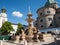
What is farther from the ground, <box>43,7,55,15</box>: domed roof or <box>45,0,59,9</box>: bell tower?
<box>45,0,59,9</box>: bell tower

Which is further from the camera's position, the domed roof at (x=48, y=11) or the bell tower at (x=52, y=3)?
the bell tower at (x=52, y=3)

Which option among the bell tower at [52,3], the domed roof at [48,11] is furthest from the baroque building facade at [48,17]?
the bell tower at [52,3]

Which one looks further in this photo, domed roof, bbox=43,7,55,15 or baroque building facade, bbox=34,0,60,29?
domed roof, bbox=43,7,55,15

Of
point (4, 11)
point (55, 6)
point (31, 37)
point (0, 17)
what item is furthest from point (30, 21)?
point (4, 11)

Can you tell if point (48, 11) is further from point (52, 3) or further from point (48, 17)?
point (52, 3)

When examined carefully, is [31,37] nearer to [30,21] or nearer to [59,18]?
[30,21]

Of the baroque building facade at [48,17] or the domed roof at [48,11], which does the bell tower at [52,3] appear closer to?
the baroque building facade at [48,17]

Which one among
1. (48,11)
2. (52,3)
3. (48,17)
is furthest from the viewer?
(52,3)

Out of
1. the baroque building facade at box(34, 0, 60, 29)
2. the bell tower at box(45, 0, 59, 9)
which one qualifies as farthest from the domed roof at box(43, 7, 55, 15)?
the bell tower at box(45, 0, 59, 9)

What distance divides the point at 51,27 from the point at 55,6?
9.74 m

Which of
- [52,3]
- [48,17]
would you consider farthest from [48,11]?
[52,3]

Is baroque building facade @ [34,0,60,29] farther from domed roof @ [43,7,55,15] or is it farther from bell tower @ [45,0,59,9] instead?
bell tower @ [45,0,59,9]

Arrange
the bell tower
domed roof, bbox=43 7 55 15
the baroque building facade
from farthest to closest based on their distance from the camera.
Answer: the bell tower, domed roof, bbox=43 7 55 15, the baroque building facade

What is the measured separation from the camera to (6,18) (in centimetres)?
10138
